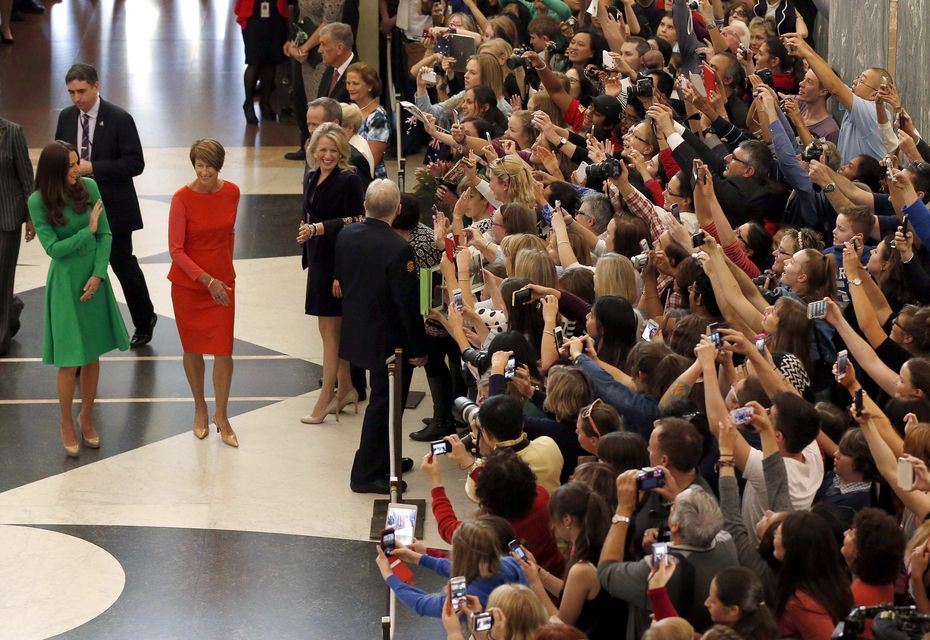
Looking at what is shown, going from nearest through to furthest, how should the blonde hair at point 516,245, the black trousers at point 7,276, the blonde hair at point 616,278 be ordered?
the blonde hair at point 616,278
the blonde hair at point 516,245
the black trousers at point 7,276

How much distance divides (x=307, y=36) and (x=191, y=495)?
23.9 ft

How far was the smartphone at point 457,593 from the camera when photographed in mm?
4195

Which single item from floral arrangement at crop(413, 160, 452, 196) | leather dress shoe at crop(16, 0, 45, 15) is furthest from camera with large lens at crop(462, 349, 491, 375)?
leather dress shoe at crop(16, 0, 45, 15)

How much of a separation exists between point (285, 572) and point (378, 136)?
11.7 feet

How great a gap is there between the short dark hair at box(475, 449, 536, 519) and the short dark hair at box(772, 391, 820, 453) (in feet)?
2.99

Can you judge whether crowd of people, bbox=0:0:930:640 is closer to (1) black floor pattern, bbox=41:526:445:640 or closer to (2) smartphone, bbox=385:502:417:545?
(2) smartphone, bbox=385:502:417:545

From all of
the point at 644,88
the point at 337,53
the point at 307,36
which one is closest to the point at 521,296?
the point at 644,88

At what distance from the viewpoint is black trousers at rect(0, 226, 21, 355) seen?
904cm

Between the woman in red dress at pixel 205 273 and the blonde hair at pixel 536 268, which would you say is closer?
the blonde hair at pixel 536 268

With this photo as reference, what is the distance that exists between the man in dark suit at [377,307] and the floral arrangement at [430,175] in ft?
6.97

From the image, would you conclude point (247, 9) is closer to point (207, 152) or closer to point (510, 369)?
point (207, 152)

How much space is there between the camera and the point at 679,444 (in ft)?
15.2

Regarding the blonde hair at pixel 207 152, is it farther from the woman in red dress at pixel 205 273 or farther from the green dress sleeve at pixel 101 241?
the green dress sleeve at pixel 101 241

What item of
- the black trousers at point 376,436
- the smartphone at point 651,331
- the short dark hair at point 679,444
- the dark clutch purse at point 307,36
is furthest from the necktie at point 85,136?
the short dark hair at point 679,444
